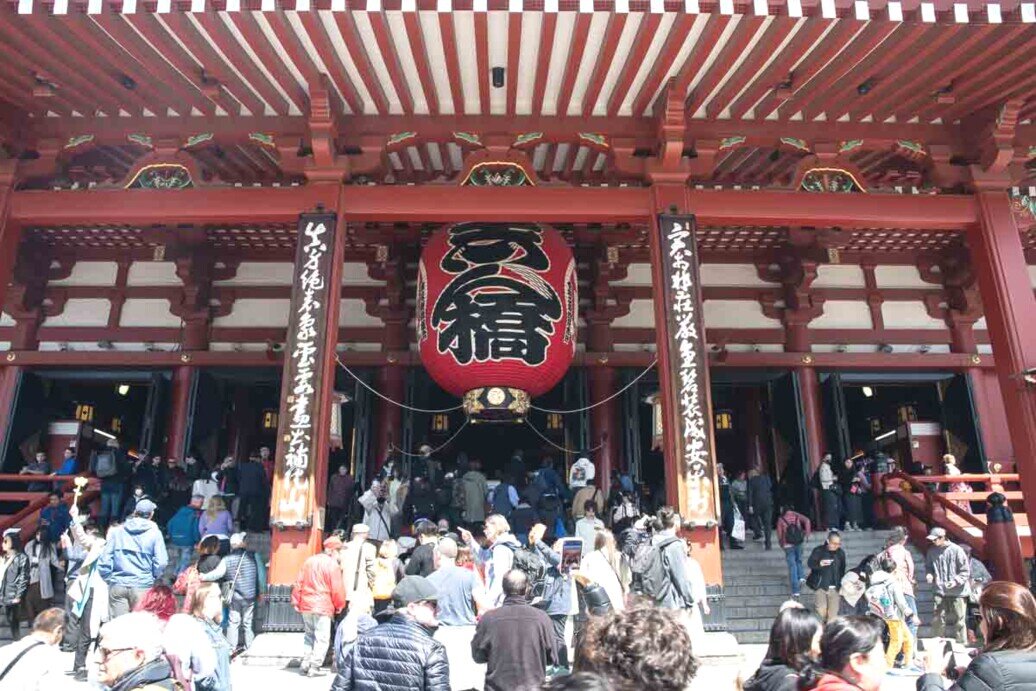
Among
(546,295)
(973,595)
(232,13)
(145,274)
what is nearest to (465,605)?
(546,295)

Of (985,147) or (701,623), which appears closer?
(701,623)

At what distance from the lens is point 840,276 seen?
13.6m

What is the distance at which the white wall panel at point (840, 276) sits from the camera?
13.5m

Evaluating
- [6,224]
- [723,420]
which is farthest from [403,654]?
[723,420]

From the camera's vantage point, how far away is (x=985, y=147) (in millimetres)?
9195

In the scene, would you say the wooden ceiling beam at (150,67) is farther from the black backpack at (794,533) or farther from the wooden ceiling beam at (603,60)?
the black backpack at (794,533)

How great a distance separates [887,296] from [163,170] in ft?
38.4

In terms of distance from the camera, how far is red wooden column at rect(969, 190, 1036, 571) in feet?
27.2

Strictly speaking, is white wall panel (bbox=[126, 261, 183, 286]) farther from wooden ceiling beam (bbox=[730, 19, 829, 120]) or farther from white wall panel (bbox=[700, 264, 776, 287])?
wooden ceiling beam (bbox=[730, 19, 829, 120])

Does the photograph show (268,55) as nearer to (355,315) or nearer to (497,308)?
(497,308)

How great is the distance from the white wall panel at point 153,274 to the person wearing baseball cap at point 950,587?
12.0 metres

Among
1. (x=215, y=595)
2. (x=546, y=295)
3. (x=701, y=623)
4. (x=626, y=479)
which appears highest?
(x=546, y=295)

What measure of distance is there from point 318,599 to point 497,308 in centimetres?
388

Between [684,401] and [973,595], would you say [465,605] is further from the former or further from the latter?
[973,595]
